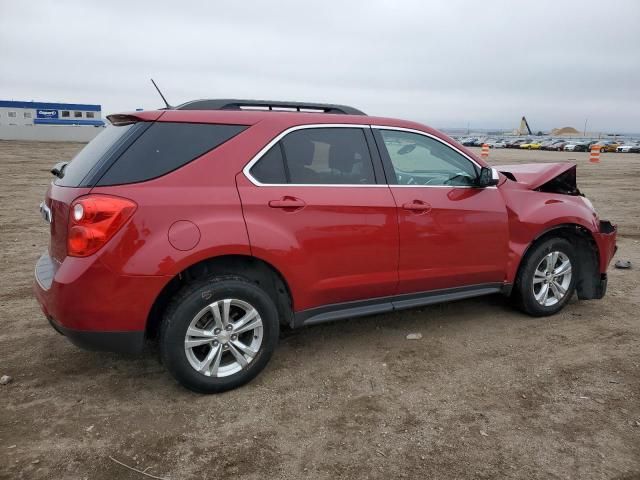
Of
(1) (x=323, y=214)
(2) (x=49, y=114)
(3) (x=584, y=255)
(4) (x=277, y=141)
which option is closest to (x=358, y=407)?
(1) (x=323, y=214)

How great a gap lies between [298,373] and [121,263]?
146 cm

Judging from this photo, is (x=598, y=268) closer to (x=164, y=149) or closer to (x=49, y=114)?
(x=164, y=149)

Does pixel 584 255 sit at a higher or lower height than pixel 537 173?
lower

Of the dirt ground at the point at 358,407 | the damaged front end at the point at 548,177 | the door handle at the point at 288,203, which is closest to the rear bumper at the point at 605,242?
the damaged front end at the point at 548,177

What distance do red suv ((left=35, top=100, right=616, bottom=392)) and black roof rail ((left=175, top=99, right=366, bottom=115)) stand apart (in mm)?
12

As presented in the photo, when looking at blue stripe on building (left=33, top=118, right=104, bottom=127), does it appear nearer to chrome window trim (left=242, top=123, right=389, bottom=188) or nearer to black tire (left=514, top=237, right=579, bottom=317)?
chrome window trim (left=242, top=123, right=389, bottom=188)

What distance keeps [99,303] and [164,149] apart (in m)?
0.99

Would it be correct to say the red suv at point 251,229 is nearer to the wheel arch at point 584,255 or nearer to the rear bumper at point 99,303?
the rear bumper at point 99,303

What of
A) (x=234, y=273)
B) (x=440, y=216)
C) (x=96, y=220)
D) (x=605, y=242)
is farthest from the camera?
(x=605, y=242)

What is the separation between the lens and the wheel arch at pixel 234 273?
10.8ft

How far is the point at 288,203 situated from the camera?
11.1ft

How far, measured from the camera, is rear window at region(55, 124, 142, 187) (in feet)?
10.3

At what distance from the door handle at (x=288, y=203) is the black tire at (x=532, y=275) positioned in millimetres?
2302

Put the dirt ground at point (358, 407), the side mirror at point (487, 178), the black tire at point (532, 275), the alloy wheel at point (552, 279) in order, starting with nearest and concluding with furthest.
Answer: the dirt ground at point (358, 407), the side mirror at point (487, 178), the black tire at point (532, 275), the alloy wheel at point (552, 279)
